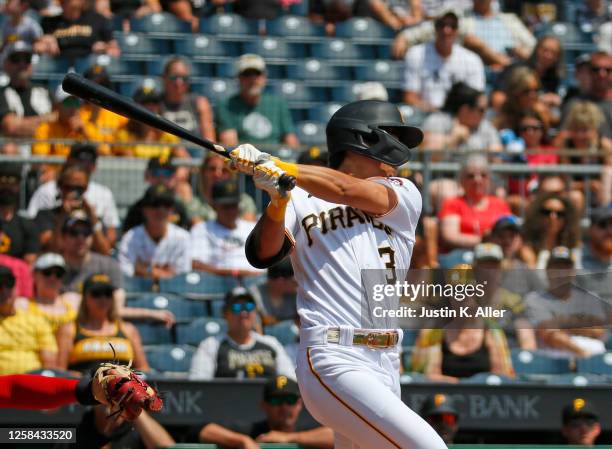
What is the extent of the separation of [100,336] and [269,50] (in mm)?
4304

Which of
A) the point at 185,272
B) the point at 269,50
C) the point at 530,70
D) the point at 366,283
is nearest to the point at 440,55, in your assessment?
the point at 530,70

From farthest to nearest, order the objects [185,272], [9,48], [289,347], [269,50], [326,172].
Answer: 1. [269,50]
2. [9,48]
3. [185,272]
4. [289,347]
5. [326,172]

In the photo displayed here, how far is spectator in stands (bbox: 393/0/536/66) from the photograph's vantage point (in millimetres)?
11031

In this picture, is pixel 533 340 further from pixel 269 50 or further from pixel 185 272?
pixel 269 50

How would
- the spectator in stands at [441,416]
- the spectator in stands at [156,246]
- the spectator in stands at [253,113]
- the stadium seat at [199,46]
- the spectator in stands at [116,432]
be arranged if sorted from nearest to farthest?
the spectator in stands at [116,432]
the spectator in stands at [441,416]
the spectator in stands at [156,246]
the spectator in stands at [253,113]
the stadium seat at [199,46]

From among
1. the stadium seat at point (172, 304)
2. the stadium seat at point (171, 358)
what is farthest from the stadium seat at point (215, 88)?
the stadium seat at point (171, 358)

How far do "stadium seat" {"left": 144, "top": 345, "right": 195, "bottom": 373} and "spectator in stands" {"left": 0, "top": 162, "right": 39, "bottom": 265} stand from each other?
1139 mm

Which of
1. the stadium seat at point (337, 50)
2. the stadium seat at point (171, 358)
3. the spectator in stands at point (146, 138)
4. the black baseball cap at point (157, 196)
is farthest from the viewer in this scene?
the stadium seat at point (337, 50)

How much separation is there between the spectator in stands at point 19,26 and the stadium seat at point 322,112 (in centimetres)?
243

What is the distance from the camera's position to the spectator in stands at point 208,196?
28.2ft

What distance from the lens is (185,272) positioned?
8.30 metres

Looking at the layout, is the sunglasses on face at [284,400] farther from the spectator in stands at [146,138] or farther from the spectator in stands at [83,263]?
the spectator in stands at [146,138]

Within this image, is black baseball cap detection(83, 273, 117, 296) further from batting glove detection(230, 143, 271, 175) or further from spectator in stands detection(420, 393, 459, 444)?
batting glove detection(230, 143, 271, 175)

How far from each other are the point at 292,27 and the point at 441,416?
210 inches
